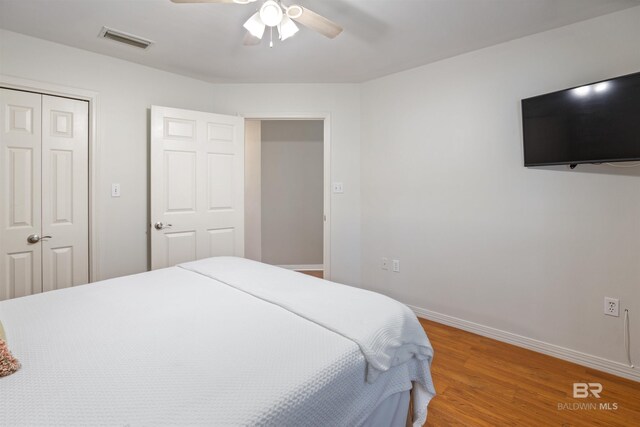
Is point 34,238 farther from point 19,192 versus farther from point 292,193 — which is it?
point 292,193

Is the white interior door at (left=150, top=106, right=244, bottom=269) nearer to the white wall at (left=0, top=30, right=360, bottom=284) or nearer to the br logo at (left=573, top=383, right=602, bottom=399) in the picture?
the white wall at (left=0, top=30, right=360, bottom=284)

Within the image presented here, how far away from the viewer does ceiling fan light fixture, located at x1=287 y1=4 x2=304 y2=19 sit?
1.61m

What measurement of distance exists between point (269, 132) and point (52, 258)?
3135 mm

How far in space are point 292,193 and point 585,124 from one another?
3.59 metres

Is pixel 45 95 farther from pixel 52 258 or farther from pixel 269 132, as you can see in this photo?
pixel 269 132

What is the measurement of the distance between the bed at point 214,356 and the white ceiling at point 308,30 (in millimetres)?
1725

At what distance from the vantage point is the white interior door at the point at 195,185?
112 inches

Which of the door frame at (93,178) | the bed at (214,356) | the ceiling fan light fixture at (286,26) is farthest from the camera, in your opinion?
the door frame at (93,178)

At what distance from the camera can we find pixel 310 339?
43.6 inches

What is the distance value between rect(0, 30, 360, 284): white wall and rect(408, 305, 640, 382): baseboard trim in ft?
3.20

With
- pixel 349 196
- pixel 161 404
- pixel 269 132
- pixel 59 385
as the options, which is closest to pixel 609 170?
pixel 349 196

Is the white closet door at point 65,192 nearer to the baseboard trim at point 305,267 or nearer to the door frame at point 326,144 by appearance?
the door frame at point 326,144

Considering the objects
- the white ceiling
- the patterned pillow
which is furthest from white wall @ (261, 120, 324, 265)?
the patterned pillow

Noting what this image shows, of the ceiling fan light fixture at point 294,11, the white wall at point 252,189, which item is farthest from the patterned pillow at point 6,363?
the white wall at point 252,189
